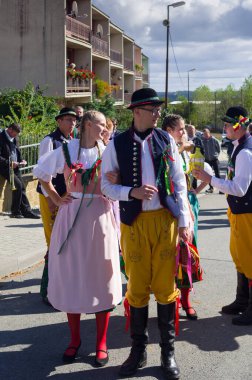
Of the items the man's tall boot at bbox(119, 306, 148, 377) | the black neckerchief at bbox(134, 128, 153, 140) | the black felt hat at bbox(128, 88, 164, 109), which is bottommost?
the man's tall boot at bbox(119, 306, 148, 377)

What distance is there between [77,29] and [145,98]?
1047 inches

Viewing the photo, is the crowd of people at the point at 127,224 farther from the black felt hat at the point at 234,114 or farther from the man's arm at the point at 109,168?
the black felt hat at the point at 234,114

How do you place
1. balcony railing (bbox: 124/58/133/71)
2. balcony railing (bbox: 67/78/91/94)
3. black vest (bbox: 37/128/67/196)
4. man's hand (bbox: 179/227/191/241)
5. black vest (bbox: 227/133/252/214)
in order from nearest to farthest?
man's hand (bbox: 179/227/191/241), black vest (bbox: 227/133/252/214), black vest (bbox: 37/128/67/196), balcony railing (bbox: 67/78/91/94), balcony railing (bbox: 124/58/133/71)

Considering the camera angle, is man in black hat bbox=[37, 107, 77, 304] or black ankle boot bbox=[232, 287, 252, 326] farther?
man in black hat bbox=[37, 107, 77, 304]

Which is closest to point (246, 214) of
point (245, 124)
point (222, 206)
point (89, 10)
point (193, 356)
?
point (245, 124)

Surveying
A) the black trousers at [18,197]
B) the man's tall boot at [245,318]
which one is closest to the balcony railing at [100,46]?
the black trousers at [18,197]

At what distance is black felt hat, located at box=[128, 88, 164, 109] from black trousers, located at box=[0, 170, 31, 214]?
6895 millimetres

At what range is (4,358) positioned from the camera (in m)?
4.14

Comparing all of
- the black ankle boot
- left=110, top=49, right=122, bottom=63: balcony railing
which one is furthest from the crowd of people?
left=110, top=49, right=122, bottom=63: balcony railing

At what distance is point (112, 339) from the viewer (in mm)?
4535

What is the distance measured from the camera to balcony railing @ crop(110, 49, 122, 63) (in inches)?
1543

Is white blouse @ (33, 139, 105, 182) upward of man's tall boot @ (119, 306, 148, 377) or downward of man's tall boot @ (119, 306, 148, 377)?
upward

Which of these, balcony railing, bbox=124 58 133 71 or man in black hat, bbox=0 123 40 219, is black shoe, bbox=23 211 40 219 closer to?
man in black hat, bbox=0 123 40 219

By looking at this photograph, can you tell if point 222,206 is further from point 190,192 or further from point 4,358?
point 4,358
